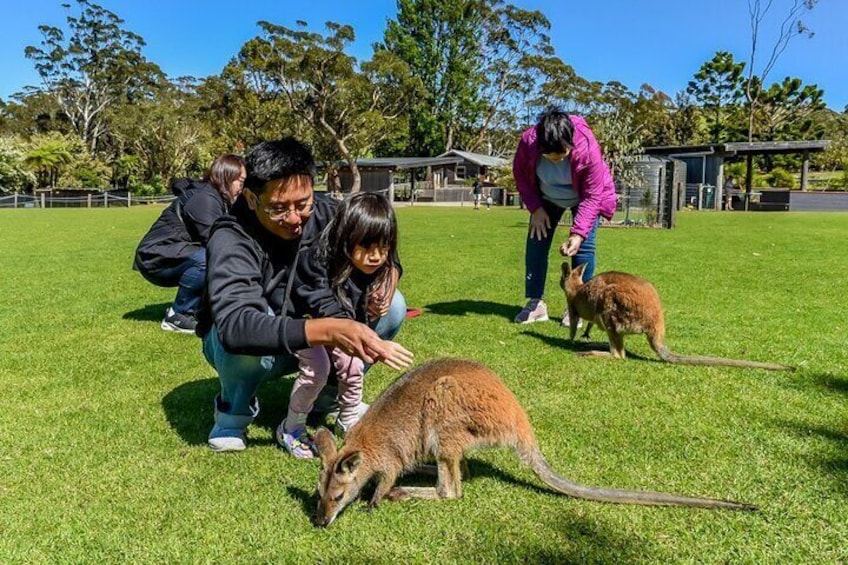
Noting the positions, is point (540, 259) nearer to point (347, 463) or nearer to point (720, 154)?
point (347, 463)

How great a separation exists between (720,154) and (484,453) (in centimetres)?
2687

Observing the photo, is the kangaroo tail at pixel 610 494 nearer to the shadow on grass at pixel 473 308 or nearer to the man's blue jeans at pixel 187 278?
the shadow on grass at pixel 473 308

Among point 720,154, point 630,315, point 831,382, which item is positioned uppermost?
point 720,154

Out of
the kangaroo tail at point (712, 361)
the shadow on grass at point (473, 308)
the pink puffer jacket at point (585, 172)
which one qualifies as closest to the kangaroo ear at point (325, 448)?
the kangaroo tail at point (712, 361)

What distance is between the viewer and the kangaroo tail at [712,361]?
3729 mm

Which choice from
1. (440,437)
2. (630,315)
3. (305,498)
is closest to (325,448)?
(305,498)

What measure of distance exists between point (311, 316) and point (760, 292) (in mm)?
5264

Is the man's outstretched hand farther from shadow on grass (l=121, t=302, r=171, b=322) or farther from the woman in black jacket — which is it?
shadow on grass (l=121, t=302, r=171, b=322)

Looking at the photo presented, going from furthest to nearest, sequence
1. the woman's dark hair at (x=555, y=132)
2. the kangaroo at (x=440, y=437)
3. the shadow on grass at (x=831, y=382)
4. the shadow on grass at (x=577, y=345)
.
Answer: the woman's dark hair at (x=555, y=132) < the shadow on grass at (x=577, y=345) < the shadow on grass at (x=831, y=382) < the kangaroo at (x=440, y=437)

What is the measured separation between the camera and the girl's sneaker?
2738mm

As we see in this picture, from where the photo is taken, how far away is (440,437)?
2.33 metres

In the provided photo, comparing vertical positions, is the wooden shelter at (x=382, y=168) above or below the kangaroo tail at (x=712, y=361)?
above

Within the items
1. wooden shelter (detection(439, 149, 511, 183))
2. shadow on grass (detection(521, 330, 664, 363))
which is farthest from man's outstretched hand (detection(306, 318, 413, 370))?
wooden shelter (detection(439, 149, 511, 183))

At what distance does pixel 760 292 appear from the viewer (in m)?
6.30
